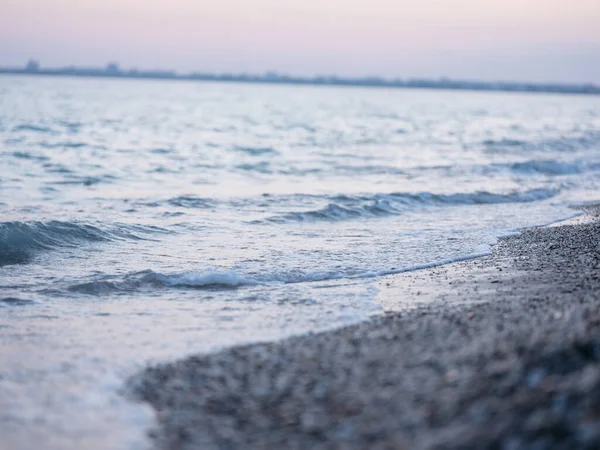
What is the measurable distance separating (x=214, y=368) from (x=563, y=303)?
11.7 ft

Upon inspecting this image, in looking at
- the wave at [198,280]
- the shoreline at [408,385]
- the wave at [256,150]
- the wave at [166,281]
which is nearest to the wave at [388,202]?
the wave at [198,280]

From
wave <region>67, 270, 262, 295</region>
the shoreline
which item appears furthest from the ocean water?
the shoreline

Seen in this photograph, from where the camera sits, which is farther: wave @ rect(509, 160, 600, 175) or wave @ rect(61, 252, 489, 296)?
wave @ rect(509, 160, 600, 175)

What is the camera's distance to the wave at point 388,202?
14859 mm

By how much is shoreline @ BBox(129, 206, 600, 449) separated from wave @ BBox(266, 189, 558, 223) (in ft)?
24.9

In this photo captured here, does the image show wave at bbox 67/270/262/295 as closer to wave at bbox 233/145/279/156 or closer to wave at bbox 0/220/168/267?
wave at bbox 0/220/168/267

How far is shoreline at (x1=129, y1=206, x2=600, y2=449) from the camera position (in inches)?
155

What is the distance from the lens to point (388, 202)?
16641 mm

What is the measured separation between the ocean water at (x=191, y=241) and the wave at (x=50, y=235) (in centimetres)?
4

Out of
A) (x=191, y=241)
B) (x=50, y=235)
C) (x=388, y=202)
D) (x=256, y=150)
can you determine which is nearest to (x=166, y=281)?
(x=191, y=241)

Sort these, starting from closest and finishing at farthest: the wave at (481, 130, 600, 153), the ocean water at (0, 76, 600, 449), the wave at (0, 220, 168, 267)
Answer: the ocean water at (0, 76, 600, 449)
the wave at (0, 220, 168, 267)
the wave at (481, 130, 600, 153)

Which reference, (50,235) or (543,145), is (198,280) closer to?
(50,235)

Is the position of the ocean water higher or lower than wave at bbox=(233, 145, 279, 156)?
lower

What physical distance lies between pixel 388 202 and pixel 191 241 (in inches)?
246
